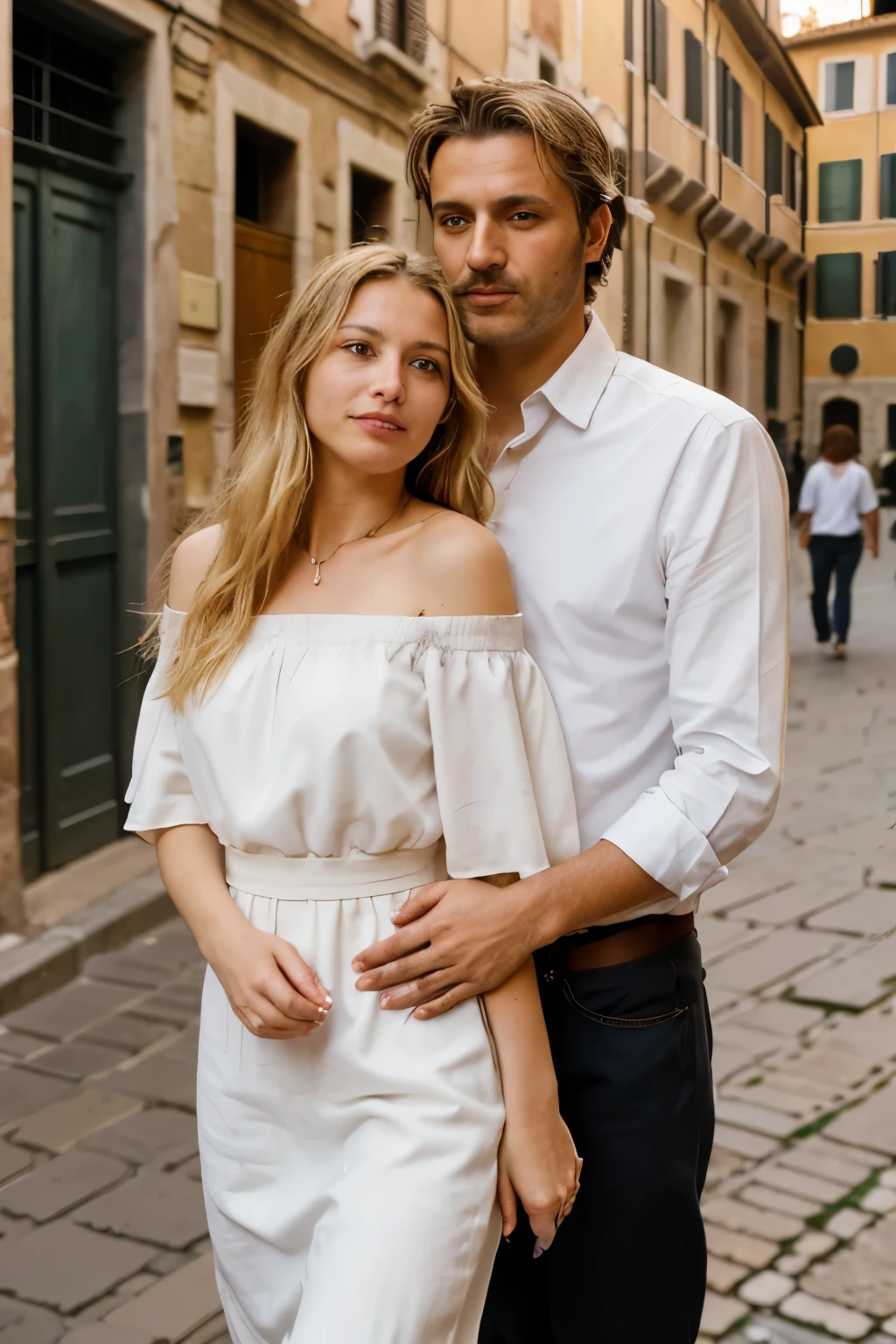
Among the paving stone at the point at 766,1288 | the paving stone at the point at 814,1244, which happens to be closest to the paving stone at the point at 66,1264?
the paving stone at the point at 766,1288

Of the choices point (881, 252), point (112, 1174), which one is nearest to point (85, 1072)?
point (112, 1174)

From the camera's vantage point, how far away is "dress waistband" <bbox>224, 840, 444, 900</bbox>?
4.81 feet

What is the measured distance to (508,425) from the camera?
170 cm

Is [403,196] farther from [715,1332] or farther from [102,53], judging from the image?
[715,1332]

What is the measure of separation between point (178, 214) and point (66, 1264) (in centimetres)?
321

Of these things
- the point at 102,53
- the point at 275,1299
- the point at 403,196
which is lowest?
the point at 275,1299

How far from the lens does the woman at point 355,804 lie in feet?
4.62

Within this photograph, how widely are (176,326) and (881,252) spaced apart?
229cm

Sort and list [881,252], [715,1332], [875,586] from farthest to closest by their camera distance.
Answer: [875,586], [881,252], [715,1332]

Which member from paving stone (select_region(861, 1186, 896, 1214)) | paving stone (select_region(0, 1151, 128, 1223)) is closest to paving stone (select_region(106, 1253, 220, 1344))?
paving stone (select_region(0, 1151, 128, 1223))

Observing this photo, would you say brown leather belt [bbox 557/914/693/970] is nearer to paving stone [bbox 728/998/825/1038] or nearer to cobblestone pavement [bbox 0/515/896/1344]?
cobblestone pavement [bbox 0/515/896/1344]

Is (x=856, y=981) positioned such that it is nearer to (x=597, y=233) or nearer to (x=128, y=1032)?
(x=128, y=1032)

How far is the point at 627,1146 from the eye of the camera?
5.36 feet

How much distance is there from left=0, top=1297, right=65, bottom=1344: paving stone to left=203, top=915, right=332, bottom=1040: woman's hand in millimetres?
1353
